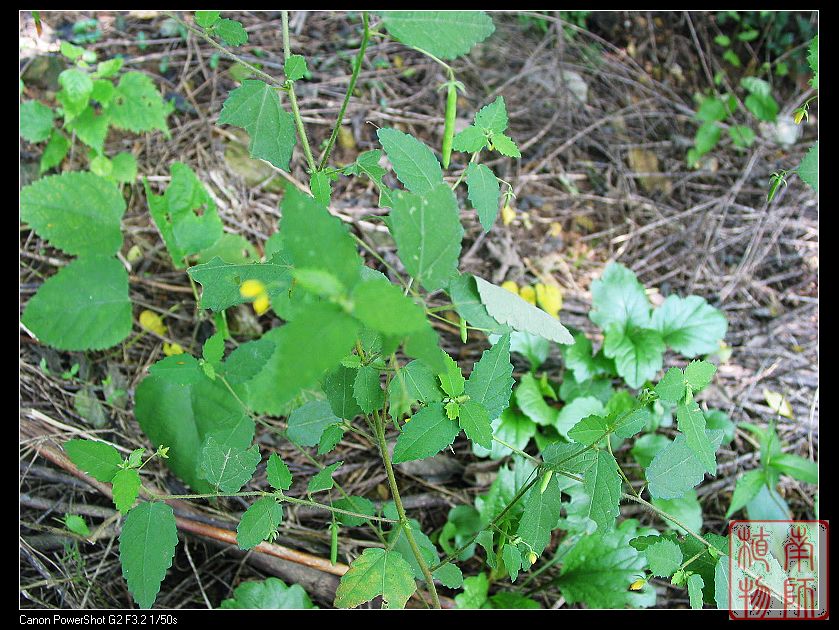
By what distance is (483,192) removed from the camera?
42.9 inches

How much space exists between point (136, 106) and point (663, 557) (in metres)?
2.05

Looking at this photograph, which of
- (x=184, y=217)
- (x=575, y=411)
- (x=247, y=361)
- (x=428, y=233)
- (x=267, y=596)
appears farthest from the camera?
(x=575, y=411)

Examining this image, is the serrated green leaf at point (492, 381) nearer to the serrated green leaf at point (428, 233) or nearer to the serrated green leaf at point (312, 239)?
the serrated green leaf at point (428, 233)

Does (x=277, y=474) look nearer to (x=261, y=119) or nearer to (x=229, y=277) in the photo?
(x=229, y=277)

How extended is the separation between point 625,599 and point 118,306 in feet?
4.93

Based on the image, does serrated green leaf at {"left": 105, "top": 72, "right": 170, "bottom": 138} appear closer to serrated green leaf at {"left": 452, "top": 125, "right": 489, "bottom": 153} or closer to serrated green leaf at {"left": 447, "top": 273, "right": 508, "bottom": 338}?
serrated green leaf at {"left": 452, "top": 125, "right": 489, "bottom": 153}

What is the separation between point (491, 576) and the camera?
1627mm

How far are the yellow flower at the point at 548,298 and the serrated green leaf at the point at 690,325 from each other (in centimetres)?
33

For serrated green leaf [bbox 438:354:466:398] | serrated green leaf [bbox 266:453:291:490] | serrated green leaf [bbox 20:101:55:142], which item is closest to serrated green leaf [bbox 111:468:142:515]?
serrated green leaf [bbox 266:453:291:490]

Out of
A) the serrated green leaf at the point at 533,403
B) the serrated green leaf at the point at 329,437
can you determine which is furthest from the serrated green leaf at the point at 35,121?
the serrated green leaf at the point at 533,403

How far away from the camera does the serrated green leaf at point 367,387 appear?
1.04m

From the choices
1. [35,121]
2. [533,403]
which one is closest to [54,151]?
[35,121]

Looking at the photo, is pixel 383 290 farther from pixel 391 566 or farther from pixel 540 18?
pixel 540 18

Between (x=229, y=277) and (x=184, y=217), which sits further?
(x=184, y=217)
